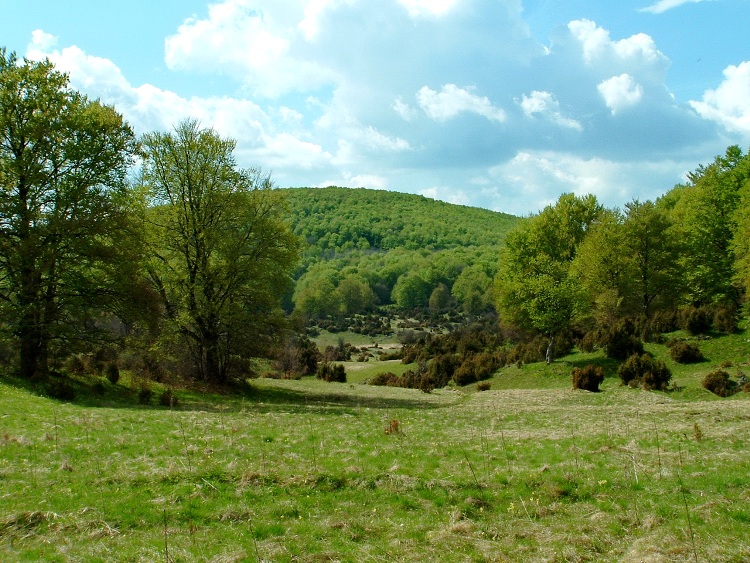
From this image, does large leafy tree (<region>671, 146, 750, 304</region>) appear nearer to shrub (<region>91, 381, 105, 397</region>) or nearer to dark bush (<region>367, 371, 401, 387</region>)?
dark bush (<region>367, 371, 401, 387</region>)

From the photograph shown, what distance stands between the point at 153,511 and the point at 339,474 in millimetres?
3079

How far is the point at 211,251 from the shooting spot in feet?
86.8

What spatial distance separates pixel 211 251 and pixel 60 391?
9.82 m

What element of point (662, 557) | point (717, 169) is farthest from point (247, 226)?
point (717, 169)

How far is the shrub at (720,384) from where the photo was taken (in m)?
24.3

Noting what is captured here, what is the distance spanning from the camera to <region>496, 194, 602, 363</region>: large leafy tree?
1453 inches

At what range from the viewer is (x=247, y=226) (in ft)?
89.3

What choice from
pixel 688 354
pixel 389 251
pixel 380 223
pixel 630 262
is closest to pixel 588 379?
pixel 688 354

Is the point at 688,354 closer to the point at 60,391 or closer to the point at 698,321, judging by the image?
the point at 698,321

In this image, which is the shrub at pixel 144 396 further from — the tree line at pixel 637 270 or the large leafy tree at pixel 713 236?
the large leafy tree at pixel 713 236

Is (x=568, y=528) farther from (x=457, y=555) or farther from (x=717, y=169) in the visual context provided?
(x=717, y=169)

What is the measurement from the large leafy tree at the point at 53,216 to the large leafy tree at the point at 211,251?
366 cm

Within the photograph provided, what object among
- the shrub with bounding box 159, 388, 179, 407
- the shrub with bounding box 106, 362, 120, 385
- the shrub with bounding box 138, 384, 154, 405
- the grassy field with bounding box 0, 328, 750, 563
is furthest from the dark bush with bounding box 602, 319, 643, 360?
the shrub with bounding box 106, 362, 120, 385

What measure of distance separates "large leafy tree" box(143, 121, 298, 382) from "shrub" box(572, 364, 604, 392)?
16186 millimetres
